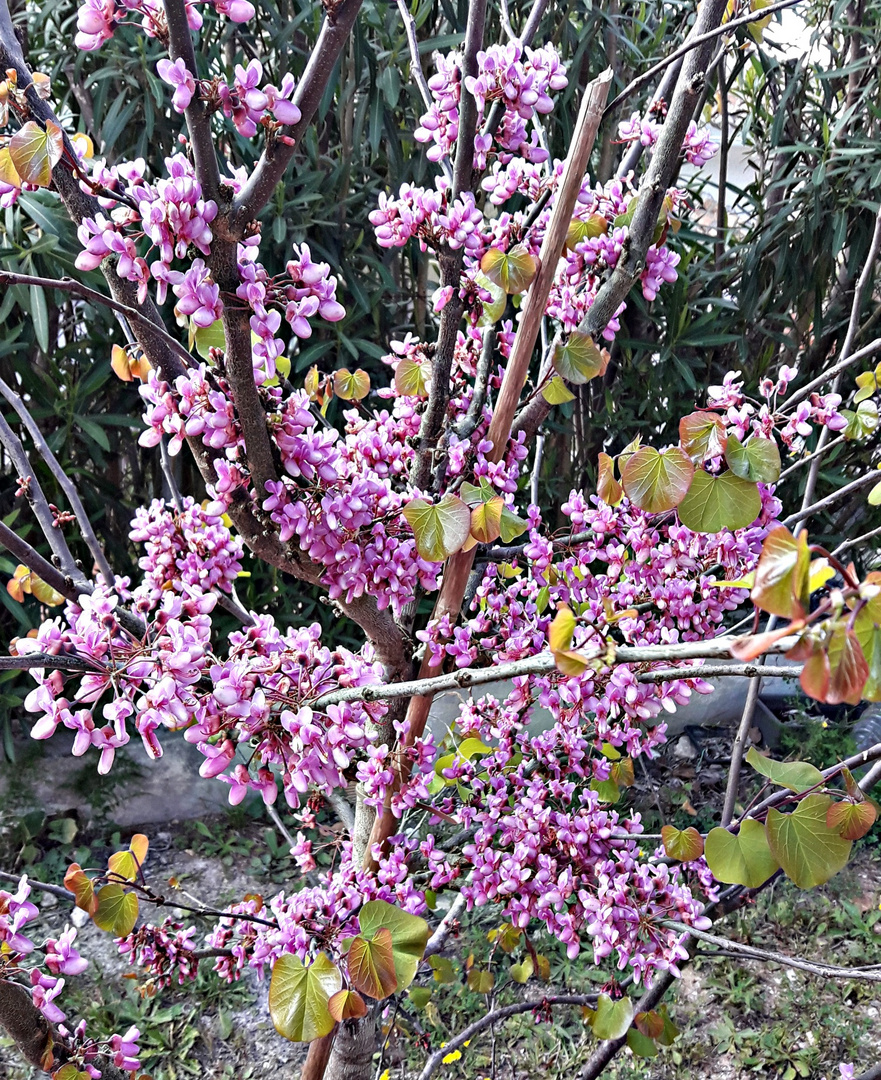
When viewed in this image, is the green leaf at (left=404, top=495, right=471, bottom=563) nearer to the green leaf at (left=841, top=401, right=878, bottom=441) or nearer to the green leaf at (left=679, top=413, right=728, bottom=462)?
the green leaf at (left=679, top=413, right=728, bottom=462)

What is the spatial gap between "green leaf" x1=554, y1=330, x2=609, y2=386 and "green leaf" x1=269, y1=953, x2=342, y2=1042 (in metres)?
0.49

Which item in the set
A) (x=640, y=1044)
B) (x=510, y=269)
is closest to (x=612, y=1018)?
(x=640, y=1044)

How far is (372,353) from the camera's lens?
6.09 ft

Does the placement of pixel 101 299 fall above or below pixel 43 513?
above

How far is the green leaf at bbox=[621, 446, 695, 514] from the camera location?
0.54 m

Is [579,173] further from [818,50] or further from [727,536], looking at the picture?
[818,50]

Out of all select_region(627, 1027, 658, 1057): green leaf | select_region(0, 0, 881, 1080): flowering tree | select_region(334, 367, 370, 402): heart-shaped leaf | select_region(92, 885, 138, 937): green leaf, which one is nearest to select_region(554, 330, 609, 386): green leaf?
select_region(0, 0, 881, 1080): flowering tree

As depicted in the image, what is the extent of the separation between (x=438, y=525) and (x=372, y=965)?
32 cm

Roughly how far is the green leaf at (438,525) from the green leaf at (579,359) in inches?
6.5

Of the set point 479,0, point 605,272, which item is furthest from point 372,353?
point 479,0

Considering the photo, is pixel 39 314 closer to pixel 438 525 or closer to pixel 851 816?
pixel 438 525

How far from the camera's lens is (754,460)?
0.57m

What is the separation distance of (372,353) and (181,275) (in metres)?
1.43

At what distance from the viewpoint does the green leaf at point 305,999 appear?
0.58 meters
